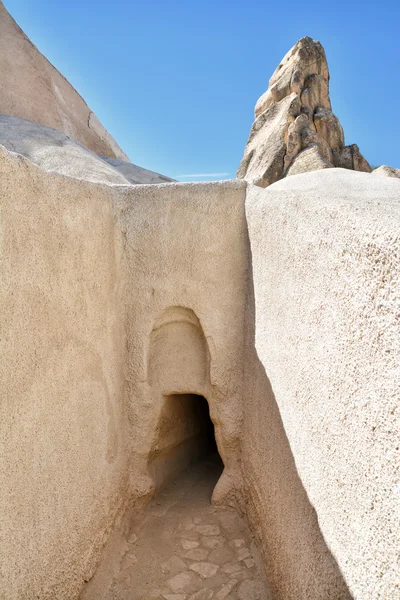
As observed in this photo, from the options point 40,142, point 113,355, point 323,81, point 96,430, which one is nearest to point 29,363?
point 96,430

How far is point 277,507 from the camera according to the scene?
10.5 ft

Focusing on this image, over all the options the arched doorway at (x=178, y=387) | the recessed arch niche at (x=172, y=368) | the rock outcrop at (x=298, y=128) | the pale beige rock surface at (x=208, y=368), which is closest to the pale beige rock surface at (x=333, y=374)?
the pale beige rock surface at (x=208, y=368)

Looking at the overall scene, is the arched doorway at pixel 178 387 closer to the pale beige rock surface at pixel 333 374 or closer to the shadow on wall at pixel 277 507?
the shadow on wall at pixel 277 507

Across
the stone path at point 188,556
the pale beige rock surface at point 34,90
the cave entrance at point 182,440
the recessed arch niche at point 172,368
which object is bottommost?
the stone path at point 188,556

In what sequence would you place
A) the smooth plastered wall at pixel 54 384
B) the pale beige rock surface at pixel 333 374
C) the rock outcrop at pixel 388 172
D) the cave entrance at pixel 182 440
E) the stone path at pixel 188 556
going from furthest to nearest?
the rock outcrop at pixel 388 172, the cave entrance at pixel 182 440, the stone path at pixel 188 556, the smooth plastered wall at pixel 54 384, the pale beige rock surface at pixel 333 374

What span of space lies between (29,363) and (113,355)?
51.4 inches

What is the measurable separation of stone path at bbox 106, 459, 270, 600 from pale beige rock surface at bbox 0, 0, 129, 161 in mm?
4893

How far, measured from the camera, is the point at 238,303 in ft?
14.0

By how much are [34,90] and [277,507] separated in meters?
5.86

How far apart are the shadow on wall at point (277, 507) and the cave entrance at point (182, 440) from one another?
801mm

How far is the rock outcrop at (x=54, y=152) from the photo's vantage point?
483 cm

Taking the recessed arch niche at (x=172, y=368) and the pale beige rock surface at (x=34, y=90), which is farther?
the pale beige rock surface at (x=34, y=90)

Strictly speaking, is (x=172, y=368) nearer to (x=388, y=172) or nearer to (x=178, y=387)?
(x=178, y=387)

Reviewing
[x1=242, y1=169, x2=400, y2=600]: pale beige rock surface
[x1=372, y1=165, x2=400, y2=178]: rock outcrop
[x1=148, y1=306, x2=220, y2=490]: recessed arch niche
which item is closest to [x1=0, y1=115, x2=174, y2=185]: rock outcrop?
[x1=148, y1=306, x2=220, y2=490]: recessed arch niche
